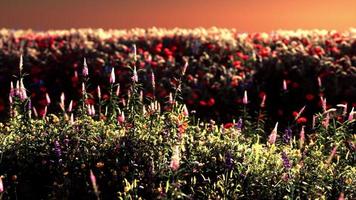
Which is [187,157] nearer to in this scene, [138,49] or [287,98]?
[287,98]

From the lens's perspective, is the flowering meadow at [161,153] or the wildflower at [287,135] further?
the wildflower at [287,135]

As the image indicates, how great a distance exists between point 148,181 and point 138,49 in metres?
9.22

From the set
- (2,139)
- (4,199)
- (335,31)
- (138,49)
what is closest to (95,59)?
(138,49)

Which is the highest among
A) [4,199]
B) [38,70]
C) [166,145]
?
[38,70]

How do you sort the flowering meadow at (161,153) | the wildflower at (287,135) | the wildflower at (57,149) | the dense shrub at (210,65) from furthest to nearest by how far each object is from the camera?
the dense shrub at (210,65) < the wildflower at (287,135) < the wildflower at (57,149) < the flowering meadow at (161,153)

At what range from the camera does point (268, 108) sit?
12.8 meters

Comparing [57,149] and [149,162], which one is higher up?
[57,149]

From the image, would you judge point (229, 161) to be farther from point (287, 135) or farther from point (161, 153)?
point (287, 135)

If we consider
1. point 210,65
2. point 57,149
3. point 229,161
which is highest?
point 210,65

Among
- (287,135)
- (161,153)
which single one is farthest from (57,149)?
(287,135)

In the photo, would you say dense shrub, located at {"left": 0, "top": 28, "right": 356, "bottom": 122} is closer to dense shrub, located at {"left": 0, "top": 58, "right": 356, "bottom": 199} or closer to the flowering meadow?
the flowering meadow

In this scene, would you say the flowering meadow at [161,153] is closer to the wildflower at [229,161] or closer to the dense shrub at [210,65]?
the wildflower at [229,161]

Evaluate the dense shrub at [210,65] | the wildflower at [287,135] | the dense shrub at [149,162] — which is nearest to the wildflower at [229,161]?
the dense shrub at [149,162]

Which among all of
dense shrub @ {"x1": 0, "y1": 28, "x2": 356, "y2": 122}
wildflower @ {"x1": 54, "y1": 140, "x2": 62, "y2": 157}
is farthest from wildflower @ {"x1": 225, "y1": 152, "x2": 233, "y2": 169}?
dense shrub @ {"x1": 0, "y1": 28, "x2": 356, "y2": 122}
